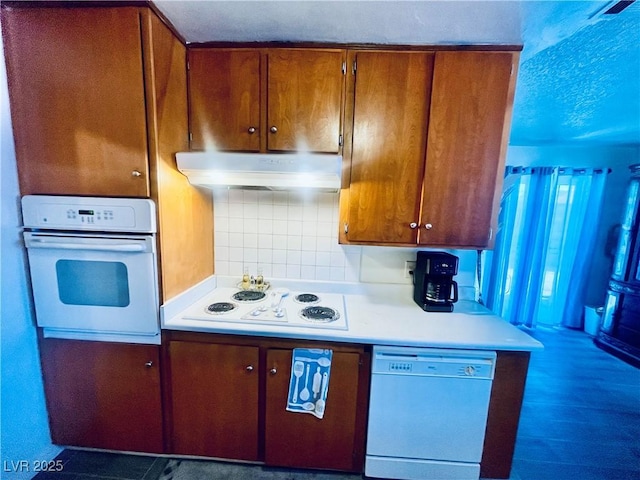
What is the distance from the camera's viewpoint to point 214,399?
4.26 feet

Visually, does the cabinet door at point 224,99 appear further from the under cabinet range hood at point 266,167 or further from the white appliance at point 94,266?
the white appliance at point 94,266

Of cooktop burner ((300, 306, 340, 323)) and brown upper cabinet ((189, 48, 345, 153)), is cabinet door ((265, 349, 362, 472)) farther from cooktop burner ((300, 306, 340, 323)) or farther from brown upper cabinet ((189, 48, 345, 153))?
brown upper cabinet ((189, 48, 345, 153))

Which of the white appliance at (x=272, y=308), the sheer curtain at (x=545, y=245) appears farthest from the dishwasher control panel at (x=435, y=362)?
the sheer curtain at (x=545, y=245)

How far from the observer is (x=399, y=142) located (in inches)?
52.4

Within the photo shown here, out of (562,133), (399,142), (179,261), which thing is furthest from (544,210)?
(179,261)

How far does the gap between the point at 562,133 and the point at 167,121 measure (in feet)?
11.9

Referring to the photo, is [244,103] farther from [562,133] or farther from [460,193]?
[562,133]

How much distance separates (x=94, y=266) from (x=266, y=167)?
96 cm

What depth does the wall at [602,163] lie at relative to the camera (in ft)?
10.00

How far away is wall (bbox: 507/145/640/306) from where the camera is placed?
3047mm

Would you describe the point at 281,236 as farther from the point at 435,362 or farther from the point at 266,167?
the point at 435,362

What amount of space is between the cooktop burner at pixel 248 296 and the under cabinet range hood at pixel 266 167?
2.35ft

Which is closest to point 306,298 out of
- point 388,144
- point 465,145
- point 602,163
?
point 388,144

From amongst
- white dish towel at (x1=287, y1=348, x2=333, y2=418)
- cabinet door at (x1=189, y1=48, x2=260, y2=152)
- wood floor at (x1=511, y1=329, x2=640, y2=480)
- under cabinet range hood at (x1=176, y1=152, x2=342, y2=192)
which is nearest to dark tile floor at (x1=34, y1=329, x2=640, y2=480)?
wood floor at (x1=511, y1=329, x2=640, y2=480)
